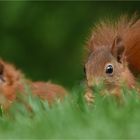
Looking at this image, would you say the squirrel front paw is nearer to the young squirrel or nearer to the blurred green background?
the young squirrel

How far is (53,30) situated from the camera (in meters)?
12.2

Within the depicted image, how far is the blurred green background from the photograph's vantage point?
478 inches

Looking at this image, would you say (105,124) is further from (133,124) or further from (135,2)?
(135,2)

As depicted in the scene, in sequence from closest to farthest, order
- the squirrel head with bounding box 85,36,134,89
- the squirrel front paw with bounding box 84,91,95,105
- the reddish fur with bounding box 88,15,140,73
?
the squirrel front paw with bounding box 84,91,95,105 < the squirrel head with bounding box 85,36,134,89 < the reddish fur with bounding box 88,15,140,73

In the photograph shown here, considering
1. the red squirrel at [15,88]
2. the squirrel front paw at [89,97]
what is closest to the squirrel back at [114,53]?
the squirrel front paw at [89,97]

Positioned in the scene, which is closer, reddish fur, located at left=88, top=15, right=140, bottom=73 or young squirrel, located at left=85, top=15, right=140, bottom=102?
young squirrel, located at left=85, top=15, right=140, bottom=102

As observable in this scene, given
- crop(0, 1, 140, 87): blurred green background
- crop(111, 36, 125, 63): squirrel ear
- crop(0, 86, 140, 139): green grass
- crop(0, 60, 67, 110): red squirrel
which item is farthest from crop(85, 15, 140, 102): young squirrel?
crop(0, 1, 140, 87): blurred green background

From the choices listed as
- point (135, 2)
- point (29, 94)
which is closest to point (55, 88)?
point (29, 94)

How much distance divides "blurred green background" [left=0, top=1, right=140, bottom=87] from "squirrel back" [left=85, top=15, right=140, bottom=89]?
4.08m

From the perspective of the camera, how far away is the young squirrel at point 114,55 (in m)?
Answer: 7.11

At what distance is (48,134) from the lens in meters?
5.43

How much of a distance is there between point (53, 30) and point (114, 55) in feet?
15.9

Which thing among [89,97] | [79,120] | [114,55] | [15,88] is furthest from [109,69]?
[79,120]

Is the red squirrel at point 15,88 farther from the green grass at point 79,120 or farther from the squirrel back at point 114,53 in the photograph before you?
the green grass at point 79,120
